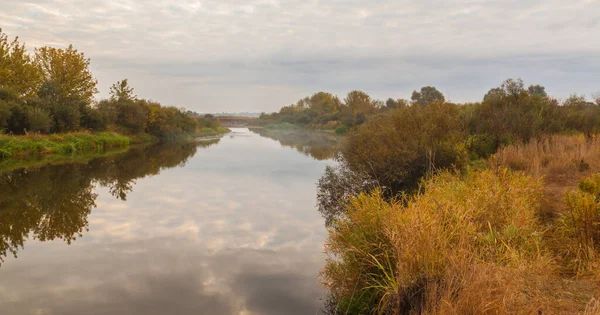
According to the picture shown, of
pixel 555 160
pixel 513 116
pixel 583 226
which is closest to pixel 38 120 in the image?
pixel 513 116

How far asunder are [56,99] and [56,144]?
277 inches

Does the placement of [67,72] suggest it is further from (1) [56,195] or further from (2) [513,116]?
(2) [513,116]

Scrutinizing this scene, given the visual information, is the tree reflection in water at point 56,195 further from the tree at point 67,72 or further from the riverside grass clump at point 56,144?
the tree at point 67,72

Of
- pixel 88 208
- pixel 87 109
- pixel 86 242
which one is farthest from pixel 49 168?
pixel 87 109

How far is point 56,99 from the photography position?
106ft

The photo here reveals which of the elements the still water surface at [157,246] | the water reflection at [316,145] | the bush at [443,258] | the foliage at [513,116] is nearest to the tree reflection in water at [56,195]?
the still water surface at [157,246]

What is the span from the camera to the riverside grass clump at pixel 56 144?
76.3 feet

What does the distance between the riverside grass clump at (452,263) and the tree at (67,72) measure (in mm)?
34801

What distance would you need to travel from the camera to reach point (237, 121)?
5581 inches

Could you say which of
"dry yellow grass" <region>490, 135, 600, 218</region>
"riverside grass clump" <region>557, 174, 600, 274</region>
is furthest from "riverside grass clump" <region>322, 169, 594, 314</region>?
"dry yellow grass" <region>490, 135, 600, 218</region>

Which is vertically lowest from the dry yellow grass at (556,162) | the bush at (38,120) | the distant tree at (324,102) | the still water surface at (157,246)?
the still water surface at (157,246)

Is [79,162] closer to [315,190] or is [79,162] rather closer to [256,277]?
[315,190]

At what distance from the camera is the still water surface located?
6.55 m

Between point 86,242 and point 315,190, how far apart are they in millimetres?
8761
